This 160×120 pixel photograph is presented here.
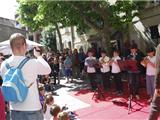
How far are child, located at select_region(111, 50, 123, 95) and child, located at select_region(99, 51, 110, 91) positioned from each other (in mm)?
405

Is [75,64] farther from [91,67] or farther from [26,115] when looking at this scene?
[26,115]

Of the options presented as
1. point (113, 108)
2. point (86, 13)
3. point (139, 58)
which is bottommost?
point (113, 108)

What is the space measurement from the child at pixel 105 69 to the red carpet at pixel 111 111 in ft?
4.54

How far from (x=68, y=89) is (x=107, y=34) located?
10.4 ft

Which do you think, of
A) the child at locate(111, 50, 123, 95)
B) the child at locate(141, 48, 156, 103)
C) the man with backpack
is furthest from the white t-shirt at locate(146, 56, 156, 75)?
the man with backpack

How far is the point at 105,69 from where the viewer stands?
1381 cm

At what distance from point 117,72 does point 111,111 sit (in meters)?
2.93

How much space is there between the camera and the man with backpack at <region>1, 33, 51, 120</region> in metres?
4.15

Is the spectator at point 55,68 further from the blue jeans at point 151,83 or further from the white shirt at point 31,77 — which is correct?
the white shirt at point 31,77

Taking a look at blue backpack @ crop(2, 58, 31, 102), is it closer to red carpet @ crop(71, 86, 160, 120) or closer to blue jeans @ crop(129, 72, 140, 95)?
red carpet @ crop(71, 86, 160, 120)

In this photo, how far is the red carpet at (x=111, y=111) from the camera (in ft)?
31.7

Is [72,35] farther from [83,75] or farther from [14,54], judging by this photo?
[14,54]

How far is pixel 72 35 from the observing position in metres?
31.4

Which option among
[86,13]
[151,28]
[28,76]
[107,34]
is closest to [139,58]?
[107,34]
